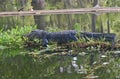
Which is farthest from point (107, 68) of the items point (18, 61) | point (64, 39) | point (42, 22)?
point (42, 22)

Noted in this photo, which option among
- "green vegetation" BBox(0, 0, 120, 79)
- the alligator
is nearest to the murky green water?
"green vegetation" BBox(0, 0, 120, 79)

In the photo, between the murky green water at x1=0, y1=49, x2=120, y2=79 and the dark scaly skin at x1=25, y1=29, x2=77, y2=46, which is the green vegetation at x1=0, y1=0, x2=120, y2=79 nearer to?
the murky green water at x1=0, y1=49, x2=120, y2=79

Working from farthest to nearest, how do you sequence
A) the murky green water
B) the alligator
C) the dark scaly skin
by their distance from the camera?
the dark scaly skin → the alligator → the murky green water

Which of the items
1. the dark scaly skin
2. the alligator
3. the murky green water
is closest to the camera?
the murky green water

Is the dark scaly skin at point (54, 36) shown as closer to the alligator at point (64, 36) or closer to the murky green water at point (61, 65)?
the alligator at point (64, 36)

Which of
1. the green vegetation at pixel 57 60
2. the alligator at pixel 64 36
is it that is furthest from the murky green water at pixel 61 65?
the alligator at pixel 64 36

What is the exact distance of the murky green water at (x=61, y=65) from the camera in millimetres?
5500

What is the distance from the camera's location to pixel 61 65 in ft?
20.4

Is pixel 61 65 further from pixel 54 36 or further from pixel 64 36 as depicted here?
pixel 54 36

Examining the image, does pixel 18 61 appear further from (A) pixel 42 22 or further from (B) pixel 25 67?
(A) pixel 42 22

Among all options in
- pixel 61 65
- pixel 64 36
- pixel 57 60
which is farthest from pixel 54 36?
pixel 61 65

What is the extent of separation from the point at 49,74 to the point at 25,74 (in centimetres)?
39

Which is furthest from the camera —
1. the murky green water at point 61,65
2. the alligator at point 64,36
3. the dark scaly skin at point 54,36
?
the dark scaly skin at point 54,36

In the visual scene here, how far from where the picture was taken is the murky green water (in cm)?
550
